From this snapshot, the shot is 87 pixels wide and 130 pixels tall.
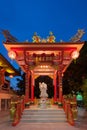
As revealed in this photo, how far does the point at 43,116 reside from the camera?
1484cm

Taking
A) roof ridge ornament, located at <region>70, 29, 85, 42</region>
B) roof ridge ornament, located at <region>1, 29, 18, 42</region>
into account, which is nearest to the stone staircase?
roof ridge ornament, located at <region>1, 29, 18, 42</region>

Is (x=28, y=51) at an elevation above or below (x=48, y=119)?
above

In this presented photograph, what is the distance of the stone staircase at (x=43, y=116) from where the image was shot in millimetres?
14227

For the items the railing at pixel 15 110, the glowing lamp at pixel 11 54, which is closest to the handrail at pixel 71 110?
the railing at pixel 15 110

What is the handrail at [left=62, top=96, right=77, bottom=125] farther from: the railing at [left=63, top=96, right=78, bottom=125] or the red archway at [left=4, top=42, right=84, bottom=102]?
the red archway at [left=4, top=42, right=84, bottom=102]

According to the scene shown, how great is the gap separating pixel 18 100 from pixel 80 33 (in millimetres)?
5892

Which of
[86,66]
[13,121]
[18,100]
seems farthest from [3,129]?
[86,66]

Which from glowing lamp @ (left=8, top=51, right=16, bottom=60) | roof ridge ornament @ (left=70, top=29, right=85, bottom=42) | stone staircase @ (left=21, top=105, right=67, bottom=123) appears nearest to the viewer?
stone staircase @ (left=21, top=105, right=67, bottom=123)

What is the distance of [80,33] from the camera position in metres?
17.4

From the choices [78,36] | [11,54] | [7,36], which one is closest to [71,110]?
[78,36]

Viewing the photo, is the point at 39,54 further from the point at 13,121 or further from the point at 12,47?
the point at 13,121

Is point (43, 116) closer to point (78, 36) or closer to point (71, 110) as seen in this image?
point (71, 110)

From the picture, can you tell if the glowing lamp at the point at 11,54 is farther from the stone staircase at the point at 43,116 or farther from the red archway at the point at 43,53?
the stone staircase at the point at 43,116

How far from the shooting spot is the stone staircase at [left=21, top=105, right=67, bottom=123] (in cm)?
1423
